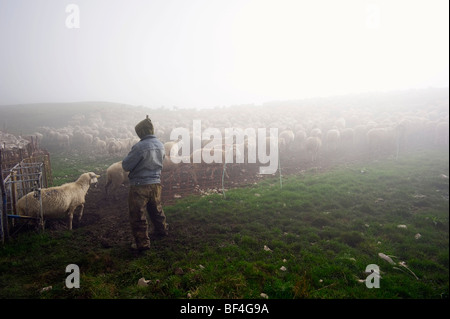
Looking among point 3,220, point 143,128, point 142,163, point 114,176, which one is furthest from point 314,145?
point 3,220

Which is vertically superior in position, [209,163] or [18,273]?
[209,163]

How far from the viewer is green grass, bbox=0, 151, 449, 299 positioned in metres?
4.39

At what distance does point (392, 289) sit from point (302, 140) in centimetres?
1784

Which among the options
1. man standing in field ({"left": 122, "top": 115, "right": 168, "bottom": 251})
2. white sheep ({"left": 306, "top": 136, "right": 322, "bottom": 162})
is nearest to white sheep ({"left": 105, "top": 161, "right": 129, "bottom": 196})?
man standing in field ({"left": 122, "top": 115, "right": 168, "bottom": 251})

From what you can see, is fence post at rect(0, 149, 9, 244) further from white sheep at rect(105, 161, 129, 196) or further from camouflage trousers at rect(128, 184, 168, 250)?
white sheep at rect(105, 161, 129, 196)

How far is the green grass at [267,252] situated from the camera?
14.4 ft

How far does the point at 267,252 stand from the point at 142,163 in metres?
4.00

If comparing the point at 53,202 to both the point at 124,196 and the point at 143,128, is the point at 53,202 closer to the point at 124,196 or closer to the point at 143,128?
the point at 124,196

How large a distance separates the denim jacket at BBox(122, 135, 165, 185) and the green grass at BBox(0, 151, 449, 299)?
1.92 metres

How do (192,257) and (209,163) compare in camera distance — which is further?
(209,163)
